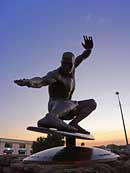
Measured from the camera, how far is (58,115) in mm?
3762

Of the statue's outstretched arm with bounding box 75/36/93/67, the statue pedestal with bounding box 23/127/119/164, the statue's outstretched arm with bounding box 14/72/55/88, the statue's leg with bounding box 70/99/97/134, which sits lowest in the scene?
the statue pedestal with bounding box 23/127/119/164

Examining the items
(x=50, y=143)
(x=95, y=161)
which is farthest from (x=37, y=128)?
(x=50, y=143)

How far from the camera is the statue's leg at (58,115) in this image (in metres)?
3.53

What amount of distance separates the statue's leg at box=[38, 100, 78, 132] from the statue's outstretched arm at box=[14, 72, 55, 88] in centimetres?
39

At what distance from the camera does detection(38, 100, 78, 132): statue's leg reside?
3.53 m

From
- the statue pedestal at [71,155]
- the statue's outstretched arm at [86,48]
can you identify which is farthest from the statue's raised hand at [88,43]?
the statue pedestal at [71,155]

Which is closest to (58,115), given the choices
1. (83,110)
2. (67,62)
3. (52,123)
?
(52,123)

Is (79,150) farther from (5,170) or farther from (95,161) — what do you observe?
(5,170)

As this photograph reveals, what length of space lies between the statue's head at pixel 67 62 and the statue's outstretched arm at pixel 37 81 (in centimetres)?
27

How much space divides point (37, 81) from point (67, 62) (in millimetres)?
684

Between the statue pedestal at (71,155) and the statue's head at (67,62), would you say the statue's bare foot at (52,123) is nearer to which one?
the statue pedestal at (71,155)

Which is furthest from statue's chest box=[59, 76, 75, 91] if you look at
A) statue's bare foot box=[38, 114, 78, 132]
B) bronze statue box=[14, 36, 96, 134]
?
statue's bare foot box=[38, 114, 78, 132]

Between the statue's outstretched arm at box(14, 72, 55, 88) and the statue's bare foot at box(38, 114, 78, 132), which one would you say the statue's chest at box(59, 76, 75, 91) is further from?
the statue's bare foot at box(38, 114, 78, 132)

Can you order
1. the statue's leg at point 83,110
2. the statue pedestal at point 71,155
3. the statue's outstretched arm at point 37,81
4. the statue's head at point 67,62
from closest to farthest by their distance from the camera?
the statue's outstretched arm at point 37,81 < the statue pedestal at point 71,155 < the statue's head at point 67,62 < the statue's leg at point 83,110
